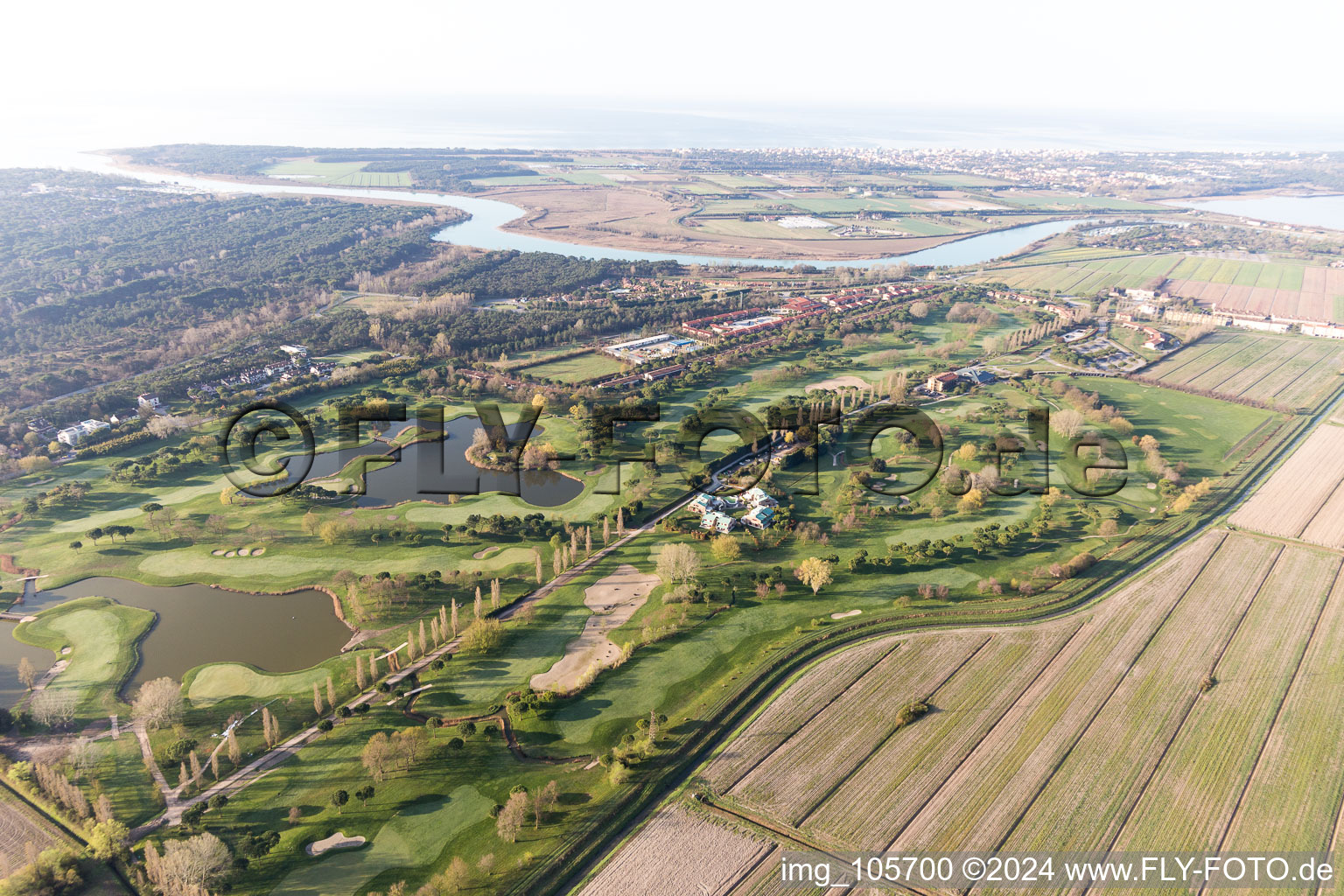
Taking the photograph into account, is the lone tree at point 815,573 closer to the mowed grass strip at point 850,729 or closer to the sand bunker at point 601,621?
the mowed grass strip at point 850,729

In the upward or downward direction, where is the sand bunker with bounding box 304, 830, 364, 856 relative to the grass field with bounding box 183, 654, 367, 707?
downward

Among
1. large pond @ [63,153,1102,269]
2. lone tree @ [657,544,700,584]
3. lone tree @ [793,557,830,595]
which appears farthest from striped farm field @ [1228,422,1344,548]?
large pond @ [63,153,1102,269]

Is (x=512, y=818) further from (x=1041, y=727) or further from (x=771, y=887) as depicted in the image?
(x=1041, y=727)

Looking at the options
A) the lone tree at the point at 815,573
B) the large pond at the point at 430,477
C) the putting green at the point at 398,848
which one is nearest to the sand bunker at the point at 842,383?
the large pond at the point at 430,477

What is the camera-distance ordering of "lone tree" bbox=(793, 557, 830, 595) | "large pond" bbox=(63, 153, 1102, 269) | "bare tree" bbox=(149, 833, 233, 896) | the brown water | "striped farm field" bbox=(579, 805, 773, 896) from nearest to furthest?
"bare tree" bbox=(149, 833, 233, 896) < "striped farm field" bbox=(579, 805, 773, 896) < the brown water < "lone tree" bbox=(793, 557, 830, 595) < "large pond" bbox=(63, 153, 1102, 269)

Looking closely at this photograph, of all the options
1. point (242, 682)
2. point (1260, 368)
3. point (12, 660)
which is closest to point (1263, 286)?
point (1260, 368)

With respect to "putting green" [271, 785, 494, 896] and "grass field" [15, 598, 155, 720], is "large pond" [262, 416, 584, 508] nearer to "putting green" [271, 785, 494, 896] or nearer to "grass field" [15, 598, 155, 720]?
"grass field" [15, 598, 155, 720]
